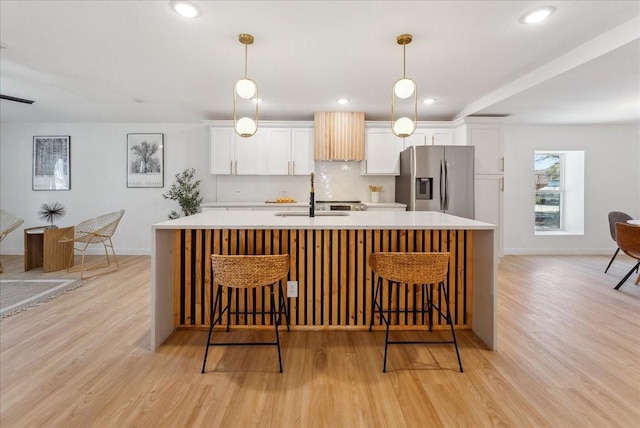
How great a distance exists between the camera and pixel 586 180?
561 cm

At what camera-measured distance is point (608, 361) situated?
204 centimetres

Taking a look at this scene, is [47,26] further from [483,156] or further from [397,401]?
[483,156]

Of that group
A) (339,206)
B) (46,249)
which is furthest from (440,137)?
(46,249)

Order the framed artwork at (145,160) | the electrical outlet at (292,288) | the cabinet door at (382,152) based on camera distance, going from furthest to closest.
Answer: the framed artwork at (145,160) < the cabinet door at (382,152) < the electrical outlet at (292,288)

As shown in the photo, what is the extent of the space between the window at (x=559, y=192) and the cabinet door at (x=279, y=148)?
4440 millimetres

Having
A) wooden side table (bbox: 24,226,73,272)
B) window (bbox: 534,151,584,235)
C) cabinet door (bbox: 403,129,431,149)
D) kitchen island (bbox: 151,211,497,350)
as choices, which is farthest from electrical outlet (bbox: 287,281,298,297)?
window (bbox: 534,151,584,235)

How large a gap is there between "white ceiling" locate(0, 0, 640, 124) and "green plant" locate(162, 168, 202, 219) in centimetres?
128

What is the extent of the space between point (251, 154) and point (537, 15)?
3.97 m

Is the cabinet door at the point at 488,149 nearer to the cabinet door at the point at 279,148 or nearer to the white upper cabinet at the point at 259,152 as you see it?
the white upper cabinet at the point at 259,152

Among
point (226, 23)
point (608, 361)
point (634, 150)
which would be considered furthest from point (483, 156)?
point (226, 23)

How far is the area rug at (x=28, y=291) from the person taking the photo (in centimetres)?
301

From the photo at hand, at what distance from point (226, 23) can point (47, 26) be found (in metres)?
1.43

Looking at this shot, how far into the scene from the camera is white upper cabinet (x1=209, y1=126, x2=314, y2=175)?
514 cm

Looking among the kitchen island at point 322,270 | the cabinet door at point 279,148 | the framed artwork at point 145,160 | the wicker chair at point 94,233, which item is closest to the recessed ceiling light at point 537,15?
the kitchen island at point 322,270
